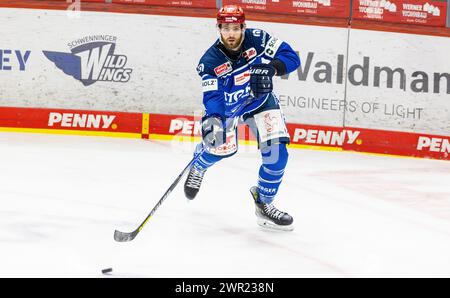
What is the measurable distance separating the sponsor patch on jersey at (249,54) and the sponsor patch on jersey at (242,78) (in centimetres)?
10

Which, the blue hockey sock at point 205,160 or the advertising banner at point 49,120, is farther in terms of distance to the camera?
the advertising banner at point 49,120

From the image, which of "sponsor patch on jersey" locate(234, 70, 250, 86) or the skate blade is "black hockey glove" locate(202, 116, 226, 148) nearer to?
"sponsor patch on jersey" locate(234, 70, 250, 86)

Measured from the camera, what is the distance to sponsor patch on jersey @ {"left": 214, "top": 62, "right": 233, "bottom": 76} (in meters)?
6.39

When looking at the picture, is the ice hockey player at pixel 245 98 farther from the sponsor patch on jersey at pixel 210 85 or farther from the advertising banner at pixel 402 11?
the advertising banner at pixel 402 11

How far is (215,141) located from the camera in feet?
21.1

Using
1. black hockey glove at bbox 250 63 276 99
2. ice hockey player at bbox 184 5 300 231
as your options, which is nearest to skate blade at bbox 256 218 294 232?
ice hockey player at bbox 184 5 300 231

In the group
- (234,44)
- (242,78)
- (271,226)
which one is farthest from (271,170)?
(234,44)

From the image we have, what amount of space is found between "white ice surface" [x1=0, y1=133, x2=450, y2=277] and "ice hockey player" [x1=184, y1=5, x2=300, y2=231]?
1.13ft

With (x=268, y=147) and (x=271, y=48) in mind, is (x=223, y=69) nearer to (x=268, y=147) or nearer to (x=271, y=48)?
(x=271, y=48)

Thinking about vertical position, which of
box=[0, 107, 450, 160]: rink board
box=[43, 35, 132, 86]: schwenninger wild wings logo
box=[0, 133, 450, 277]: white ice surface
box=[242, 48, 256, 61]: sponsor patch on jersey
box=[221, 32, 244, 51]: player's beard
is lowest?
box=[0, 133, 450, 277]: white ice surface

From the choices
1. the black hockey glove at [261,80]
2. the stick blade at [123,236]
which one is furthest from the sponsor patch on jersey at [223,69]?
the stick blade at [123,236]

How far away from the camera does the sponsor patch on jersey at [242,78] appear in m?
6.55
